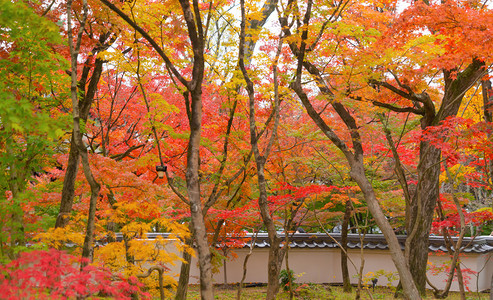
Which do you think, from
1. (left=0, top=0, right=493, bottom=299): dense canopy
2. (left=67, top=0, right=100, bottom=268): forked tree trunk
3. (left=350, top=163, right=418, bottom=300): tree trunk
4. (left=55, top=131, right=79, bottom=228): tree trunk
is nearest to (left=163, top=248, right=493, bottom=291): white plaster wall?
(left=0, top=0, right=493, bottom=299): dense canopy

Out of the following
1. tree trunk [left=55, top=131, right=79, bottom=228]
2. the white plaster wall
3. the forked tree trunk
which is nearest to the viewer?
the forked tree trunk

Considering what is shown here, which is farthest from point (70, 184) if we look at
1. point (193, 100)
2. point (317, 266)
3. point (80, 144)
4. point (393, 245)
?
point (317, 266)

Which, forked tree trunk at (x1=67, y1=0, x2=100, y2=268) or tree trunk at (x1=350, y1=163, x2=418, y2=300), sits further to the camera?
tree trunk at (x1=350, y1=163, x2=418, y2=300)

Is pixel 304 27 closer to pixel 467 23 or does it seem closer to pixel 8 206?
pixel 467 23

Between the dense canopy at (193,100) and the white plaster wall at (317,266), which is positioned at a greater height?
the dense canopy at (193,100)

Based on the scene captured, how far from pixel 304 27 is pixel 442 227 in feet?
20.9

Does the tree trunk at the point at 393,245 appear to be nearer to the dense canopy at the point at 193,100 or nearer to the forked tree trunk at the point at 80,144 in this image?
the dense canopy at the point at 193,100

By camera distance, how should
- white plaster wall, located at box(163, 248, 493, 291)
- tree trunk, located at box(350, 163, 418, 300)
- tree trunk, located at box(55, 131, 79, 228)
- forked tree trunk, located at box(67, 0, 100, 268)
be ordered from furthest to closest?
white plaster wall, located at box(163, 248, 493, 291)
tree trunk, located at box(55, 131, 79, 228)
tree trunk, located at box(350, 163, 418, 300)
forked tree trunk, located at box(67, 0, 100, 268)

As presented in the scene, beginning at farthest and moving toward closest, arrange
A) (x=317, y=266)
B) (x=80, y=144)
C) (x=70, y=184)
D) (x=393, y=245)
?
1. (x=317, y=266)
2. (x=70, y=184)
3. (x=393, y=245)
4. (x=80, y=144)

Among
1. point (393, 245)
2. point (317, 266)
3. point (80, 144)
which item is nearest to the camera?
point (80, 144)

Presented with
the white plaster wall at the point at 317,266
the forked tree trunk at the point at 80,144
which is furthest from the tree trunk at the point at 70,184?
the white plaster wall at the point at 317,266

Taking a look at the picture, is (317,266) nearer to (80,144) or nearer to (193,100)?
(193,100)

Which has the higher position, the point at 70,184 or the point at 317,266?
the point at 70,184

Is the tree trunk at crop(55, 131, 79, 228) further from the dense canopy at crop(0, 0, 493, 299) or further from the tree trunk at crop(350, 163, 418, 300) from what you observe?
the tree trunk at crop(350, 163, 418, 300)
